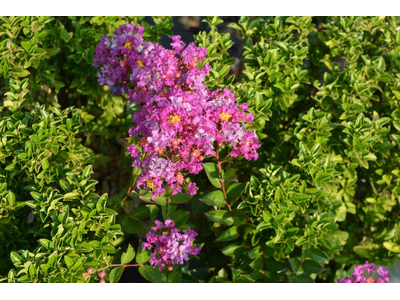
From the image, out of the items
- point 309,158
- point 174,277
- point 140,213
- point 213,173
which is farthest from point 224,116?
point 174,277

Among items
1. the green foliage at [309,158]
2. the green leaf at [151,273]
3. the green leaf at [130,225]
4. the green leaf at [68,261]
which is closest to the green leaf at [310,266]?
the green foliage at [309,158]

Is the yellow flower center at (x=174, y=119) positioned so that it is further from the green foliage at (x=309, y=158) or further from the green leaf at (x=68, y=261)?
the green leaf at (x=68, y=261)

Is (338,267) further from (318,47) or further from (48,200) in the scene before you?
(48,200)

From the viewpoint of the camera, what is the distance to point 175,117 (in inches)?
61.8

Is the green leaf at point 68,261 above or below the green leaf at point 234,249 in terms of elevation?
above

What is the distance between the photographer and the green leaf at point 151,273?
1794 mm

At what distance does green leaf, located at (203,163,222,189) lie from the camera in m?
1.94

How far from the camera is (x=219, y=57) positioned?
2230 millimetres

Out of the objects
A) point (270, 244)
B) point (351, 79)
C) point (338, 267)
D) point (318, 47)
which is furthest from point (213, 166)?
point (338, 267)

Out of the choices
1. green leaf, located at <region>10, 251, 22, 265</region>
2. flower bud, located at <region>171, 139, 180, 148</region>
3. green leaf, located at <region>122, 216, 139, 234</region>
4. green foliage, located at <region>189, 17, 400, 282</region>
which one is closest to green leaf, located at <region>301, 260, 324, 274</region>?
green foliage, located at <region>189, 17, 400, 282</region>

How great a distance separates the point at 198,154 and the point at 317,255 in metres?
0.76

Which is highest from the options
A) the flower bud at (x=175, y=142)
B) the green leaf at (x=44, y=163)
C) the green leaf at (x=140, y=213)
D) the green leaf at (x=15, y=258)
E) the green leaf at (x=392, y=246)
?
the flower bud at (x=175, y=142)

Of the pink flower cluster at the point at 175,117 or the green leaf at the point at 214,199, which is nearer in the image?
the pink flower cluster at the point at 175,117

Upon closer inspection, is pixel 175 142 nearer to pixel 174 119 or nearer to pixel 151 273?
pixel 174 119
